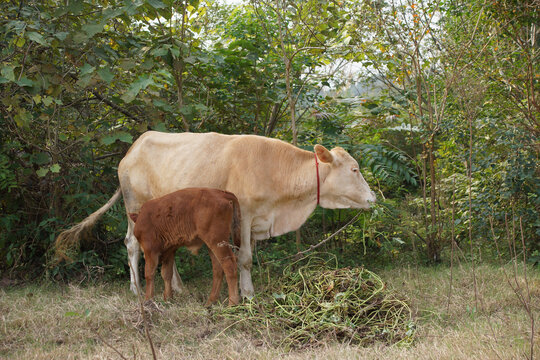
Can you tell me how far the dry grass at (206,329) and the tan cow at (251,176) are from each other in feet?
2.48

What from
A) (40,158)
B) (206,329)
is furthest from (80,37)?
(206,329)

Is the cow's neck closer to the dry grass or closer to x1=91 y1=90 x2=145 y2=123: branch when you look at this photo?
the dry grass

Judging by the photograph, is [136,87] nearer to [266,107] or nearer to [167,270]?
[167,270]

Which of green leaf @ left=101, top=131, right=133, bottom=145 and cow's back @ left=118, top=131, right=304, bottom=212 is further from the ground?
green leaf @ left=101, top=131, right=133, bottom=145

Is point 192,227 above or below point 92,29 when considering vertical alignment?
below

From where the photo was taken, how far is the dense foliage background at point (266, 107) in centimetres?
611

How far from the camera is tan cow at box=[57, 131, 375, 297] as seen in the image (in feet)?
18.0

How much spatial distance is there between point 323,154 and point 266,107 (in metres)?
2.40

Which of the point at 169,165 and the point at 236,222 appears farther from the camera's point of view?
the point at 169,165

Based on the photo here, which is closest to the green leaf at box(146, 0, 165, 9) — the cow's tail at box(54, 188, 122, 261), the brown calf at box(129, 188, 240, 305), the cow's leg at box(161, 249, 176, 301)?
the brown calf at box(129, 188, 240, 305)

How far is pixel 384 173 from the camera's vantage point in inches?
261

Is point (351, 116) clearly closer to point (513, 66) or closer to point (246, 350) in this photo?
point (513, 66)

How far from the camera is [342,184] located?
5766 millimetres

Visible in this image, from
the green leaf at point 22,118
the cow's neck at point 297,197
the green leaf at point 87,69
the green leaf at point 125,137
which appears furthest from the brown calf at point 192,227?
the green leaf at point 22,118
